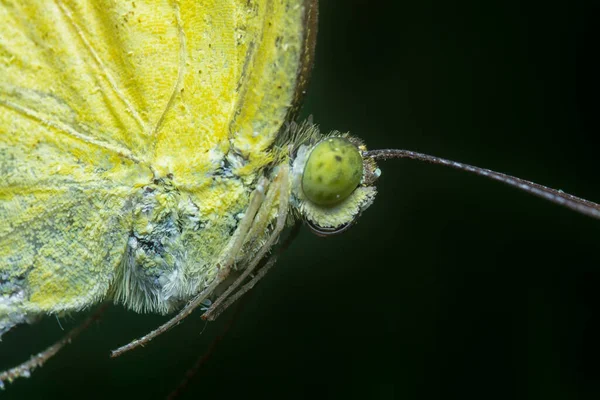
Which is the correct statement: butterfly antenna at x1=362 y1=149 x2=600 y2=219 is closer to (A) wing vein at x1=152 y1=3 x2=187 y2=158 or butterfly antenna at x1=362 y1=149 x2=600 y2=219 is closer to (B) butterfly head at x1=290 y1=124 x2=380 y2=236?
(B) butterfly head at x1=290 y1=124 x2=380 y2=236

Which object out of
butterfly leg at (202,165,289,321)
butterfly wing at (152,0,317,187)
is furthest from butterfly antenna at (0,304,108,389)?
butterfly wing at (152,0,317,187)

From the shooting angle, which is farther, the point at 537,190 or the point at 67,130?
the point at 67,130

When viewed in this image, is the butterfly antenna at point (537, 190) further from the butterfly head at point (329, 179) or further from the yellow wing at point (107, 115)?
the yellow wing at point (107, 115)

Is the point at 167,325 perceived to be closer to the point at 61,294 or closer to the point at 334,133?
the point at 61,294

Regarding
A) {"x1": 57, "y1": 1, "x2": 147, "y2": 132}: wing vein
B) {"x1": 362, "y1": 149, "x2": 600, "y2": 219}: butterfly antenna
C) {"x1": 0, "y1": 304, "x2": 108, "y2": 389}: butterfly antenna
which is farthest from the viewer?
{"x1": 0, "y1": 304, "x2": 108, "y2": 389}: butterfly antenna

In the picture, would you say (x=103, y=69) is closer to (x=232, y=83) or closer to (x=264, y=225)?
(x=232, y=83)

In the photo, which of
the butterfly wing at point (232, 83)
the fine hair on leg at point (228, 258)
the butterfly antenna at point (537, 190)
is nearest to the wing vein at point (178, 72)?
the butterfly wing at point (232, 83)

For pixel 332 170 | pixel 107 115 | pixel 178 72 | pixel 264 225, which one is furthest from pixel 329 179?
pixel 107 115
